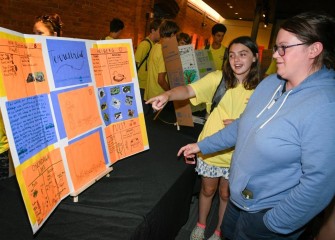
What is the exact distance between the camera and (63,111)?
1062 mm

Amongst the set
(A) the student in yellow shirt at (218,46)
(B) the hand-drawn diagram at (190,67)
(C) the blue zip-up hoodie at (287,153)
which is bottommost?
(C) the blue zip-up hoodie at (287,153)

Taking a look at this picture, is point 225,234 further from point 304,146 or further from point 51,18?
point 51,18

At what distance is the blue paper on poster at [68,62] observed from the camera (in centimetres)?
103

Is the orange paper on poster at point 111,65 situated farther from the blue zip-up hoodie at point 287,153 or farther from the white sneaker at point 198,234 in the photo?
the white sneaker at point 198,234

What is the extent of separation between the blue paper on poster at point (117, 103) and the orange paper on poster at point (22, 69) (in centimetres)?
38

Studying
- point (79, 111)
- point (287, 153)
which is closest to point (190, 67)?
point (79, 111)

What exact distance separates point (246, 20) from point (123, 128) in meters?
18.5

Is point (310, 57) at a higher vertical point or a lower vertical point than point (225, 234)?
higher

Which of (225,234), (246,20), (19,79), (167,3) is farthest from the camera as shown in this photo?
(246,20)

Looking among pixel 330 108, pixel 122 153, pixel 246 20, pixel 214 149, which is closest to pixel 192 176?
pixel 214 149

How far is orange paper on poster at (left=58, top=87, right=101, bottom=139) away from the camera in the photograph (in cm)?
108

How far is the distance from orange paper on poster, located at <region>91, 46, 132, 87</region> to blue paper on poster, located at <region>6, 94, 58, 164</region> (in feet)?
1.25

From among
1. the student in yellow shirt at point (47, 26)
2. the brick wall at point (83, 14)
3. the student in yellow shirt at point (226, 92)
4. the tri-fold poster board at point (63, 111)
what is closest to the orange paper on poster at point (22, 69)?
the tri-fold poster board at point (63, 111)

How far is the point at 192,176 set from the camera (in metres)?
1.87
